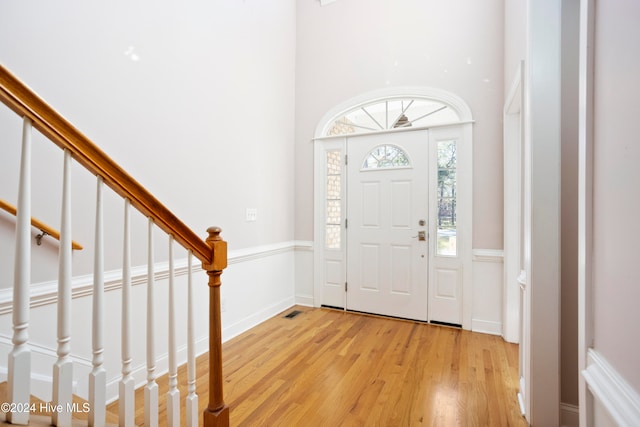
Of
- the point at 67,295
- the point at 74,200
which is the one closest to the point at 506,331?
the point at 67,295

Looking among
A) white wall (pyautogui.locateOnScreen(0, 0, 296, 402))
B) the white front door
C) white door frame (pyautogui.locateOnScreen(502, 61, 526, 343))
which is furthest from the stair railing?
white door frame (pyautogui.locateOnScreen(502, 61, 526, 343))

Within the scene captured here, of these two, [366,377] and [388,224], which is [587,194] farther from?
[388,224]

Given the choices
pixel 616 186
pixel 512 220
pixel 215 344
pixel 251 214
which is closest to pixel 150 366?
pixel 215 344

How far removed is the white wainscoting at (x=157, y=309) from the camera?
1.59m

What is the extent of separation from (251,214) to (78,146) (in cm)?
224

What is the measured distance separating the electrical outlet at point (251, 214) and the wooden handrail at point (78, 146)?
1872 millimetres

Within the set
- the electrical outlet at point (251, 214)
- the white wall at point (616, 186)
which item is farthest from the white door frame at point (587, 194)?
the electrical outlet at point (251, 214)

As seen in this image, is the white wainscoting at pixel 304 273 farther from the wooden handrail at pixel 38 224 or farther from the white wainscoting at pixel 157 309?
the wooden handrail at pixel 38 224

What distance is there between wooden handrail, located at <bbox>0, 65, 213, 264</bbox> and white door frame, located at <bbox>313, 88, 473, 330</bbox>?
260cm

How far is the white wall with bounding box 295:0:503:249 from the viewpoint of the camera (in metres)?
3.01

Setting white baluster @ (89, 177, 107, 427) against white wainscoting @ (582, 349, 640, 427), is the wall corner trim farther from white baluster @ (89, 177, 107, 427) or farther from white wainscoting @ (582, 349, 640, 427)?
white baluster @ (89, 177, 107, 427)

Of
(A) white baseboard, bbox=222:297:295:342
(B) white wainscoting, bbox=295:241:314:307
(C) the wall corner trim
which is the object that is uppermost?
(C) the wall corner trim

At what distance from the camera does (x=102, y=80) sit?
1.92m

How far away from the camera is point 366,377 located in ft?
7.25
